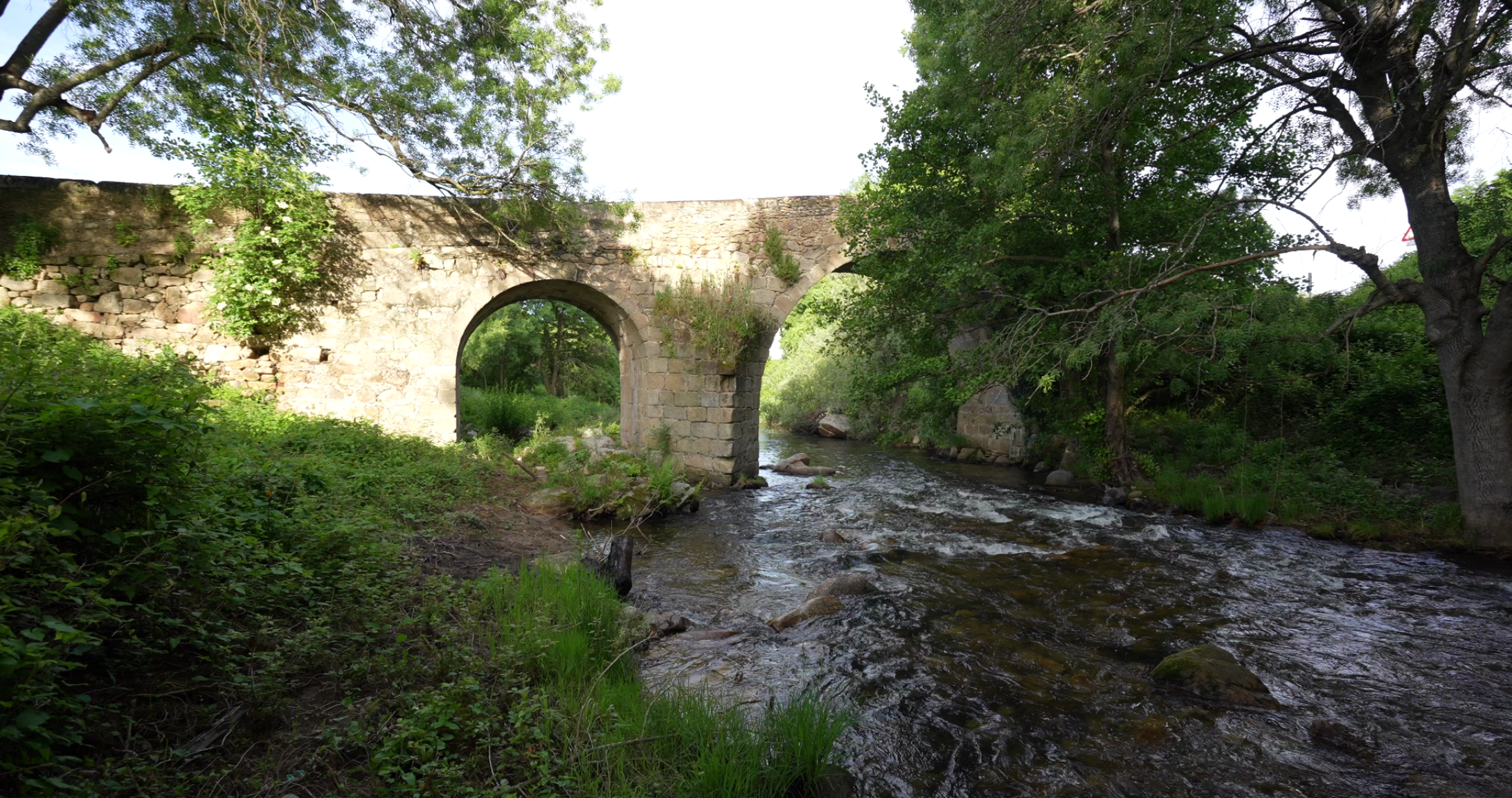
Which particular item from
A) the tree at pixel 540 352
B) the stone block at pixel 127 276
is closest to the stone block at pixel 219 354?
the stone block at pixel 127 276

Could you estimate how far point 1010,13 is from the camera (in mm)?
6363

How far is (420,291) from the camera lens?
29.5 feet

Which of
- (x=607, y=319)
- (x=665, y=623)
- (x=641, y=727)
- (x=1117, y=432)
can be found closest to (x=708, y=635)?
(x=665, y=623)

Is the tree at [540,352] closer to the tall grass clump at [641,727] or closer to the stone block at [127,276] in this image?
the stone block at [127,276]

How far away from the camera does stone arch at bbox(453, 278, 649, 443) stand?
9367mm

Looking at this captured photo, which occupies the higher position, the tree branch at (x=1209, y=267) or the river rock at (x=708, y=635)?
the tree branch at (x=1209, y=267)

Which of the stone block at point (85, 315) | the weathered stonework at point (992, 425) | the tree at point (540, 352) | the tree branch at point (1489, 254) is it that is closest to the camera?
the tree branch at point (1489, 254)

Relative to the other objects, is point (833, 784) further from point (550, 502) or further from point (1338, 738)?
point (550, 502)

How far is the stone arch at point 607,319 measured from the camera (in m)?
9.37

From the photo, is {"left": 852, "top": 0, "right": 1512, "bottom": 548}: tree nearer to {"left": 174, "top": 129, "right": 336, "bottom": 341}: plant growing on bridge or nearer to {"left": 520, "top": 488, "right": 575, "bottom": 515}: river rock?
{"left": 520, "top": 488, "right": 575, "bottom": 515}: river rock

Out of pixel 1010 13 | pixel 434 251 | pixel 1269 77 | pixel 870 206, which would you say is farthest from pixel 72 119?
pixel 1269 77

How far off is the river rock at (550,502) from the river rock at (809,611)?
10.0ft

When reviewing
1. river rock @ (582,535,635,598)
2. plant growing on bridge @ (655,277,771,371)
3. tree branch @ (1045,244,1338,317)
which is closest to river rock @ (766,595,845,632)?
river rock @ (582,535,635,598)

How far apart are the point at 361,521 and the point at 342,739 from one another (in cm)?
183
